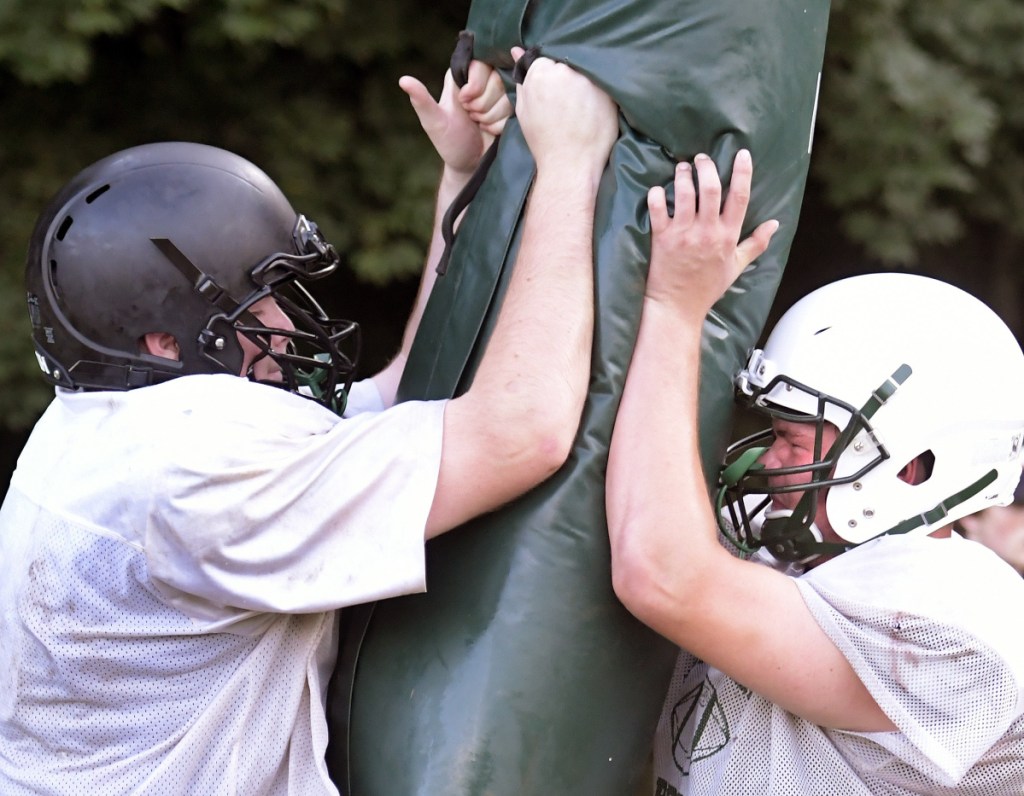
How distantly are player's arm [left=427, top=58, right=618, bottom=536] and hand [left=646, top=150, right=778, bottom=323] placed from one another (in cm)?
11

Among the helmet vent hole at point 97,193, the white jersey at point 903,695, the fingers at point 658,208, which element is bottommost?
the white jersey at point 903,695

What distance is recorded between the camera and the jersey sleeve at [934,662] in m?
1.99

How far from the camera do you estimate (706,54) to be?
2051 millimetres

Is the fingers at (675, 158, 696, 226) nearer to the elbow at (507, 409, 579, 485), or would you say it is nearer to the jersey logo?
the elbow at (507, 409, 579, 485)

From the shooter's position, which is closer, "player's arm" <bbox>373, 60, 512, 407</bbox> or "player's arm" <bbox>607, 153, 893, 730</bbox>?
"player's arm" <bbox>607, 153, 893, 730</bbox>

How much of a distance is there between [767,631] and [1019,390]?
0.65 meters

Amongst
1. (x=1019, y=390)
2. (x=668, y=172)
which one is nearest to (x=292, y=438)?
(x=668, y=172)

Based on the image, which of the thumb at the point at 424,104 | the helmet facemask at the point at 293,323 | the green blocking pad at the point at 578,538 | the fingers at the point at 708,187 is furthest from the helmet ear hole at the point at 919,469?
the thumb at the point at 424,104

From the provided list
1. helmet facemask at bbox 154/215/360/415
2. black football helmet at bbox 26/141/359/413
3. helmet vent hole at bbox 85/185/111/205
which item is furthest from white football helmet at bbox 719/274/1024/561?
helmet vent hole at bbox 85/185/111/205

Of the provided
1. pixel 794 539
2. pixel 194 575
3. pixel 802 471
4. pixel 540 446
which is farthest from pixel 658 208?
pixel 194 575

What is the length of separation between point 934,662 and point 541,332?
79cm

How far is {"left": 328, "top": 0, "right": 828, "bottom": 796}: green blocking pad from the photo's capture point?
2.05m

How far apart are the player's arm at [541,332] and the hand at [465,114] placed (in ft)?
0.67

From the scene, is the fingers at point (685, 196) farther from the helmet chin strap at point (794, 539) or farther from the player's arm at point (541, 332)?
the helmet chin strap at point (794, 539)
